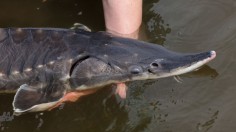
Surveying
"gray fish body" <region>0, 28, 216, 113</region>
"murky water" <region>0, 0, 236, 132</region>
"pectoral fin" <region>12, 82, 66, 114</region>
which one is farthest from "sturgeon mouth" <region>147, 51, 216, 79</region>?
"pectoral fin" <region>12, 82, 66, 114</region>

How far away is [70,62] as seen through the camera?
271 cm

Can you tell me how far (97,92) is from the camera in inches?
122

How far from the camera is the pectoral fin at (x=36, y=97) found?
262cm

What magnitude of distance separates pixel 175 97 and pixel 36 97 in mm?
902

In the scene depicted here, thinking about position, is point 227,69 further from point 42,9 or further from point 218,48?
point 42,9

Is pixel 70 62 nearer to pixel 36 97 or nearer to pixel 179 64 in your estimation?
pixel 36 97

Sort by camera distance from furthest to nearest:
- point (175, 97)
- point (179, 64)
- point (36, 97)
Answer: point (175, 97)
point (36, 97)
point (179, 64)

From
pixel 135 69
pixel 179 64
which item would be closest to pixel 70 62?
pixel 135 69

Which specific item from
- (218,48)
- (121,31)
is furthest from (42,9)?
(218,48)

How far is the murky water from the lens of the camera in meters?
2.83

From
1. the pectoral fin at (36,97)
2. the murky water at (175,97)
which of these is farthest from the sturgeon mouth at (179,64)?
the pectoral fin at (36,97)

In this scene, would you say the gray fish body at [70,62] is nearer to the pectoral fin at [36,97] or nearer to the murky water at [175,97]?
the pectoral fin at [36,97]

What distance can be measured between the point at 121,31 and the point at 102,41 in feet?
1.44

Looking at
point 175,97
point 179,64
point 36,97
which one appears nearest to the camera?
point 179,64
